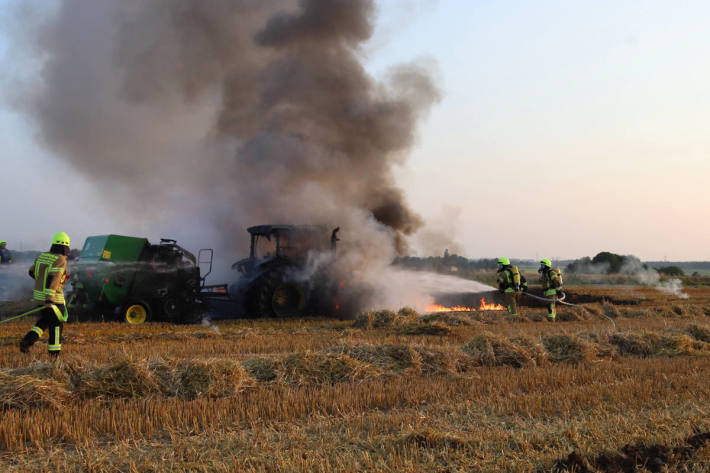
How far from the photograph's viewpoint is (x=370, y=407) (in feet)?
17.6

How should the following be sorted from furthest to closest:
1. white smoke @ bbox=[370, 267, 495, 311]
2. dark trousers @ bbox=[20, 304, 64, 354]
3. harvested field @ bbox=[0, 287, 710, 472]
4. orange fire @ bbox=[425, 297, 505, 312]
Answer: orange fire @ bbox=[425, 297, 505, 312] < white smoke @ bbox=[370, 267, 495, 311] < dark trousers @ bbox=[20, 304, 64, 354] < harvested field @ bbox=[0, 287, 710, 472]

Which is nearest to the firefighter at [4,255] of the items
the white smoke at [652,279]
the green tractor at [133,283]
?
the green tractor at [133,283]

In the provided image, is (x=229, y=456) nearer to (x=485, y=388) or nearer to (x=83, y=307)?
(x=485, y=388)

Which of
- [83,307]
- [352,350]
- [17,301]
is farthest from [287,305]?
[17,301]

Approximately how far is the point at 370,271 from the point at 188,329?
5455mm

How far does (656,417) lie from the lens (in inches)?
186

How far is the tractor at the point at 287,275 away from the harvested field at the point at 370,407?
179 inches

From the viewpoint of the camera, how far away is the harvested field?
12.5 feet

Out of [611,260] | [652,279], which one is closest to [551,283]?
[652,279]

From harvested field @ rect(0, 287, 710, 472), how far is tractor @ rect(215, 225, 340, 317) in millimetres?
4544

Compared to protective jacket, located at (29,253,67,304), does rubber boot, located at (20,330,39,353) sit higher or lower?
lower

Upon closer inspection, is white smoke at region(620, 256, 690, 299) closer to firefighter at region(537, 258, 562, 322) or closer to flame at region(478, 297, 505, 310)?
flame at region(478, 297, 505, 310)

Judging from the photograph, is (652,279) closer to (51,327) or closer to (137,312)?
(137,312)

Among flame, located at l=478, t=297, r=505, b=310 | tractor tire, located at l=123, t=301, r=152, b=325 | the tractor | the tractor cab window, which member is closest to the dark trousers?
tractor tire, located at l=123, t=301, r=152, b=325
